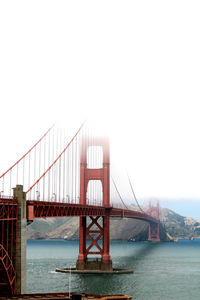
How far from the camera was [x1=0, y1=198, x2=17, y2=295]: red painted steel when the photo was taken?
123 ft

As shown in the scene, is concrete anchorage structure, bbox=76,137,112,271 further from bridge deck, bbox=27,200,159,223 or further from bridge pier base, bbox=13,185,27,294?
bridge pier base, bbox=13,185,27,294

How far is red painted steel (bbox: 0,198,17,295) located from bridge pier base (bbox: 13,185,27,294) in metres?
0.28

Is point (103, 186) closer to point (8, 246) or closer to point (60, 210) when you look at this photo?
point (60, 210)

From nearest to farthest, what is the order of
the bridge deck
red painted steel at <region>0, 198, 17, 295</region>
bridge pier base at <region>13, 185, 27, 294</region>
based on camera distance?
1. red painted steel at <region>0, 198, 17, 295</region>
2. bridge pier base at <region>13, 185, 27, 294</region>
3. the bridge deck

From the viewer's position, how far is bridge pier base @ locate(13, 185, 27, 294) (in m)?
38.6

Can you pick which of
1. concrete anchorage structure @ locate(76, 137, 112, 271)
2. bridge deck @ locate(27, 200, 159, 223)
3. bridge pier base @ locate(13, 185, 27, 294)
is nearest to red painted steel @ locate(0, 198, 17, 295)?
bridge pier base @ locate(13, 185, 27, 294)

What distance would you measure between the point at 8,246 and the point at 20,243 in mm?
898

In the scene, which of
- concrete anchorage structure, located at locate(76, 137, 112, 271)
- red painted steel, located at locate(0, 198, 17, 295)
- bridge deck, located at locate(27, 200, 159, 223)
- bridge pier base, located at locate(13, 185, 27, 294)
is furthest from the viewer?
concrete anchorage structure, located at locate(76, 137, 112, 271)

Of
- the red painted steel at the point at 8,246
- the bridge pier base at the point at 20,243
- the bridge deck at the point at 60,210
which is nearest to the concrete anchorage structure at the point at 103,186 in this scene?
the bridge deck at the point at 60,210

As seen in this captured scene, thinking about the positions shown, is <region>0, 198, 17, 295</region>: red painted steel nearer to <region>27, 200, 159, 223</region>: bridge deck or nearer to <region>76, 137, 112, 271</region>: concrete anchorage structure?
<region>27, 200, 159, 223</region>: bridge deck

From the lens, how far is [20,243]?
3912 cm

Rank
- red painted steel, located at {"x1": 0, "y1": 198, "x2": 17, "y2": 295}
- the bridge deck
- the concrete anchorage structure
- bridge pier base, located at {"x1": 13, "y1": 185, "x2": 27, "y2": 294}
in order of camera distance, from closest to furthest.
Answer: red painted steel, located at {"x1": 0, "y1": 198, "x2": 17, "y2": 295}
bridge pier base, located at {"x1": 13, "y1": 185, "x2": 27, "y2": 294}
the bridge deck
the concrete anchorage structure

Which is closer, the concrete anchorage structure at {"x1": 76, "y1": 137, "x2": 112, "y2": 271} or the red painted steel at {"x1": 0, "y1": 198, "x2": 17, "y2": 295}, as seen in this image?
the red painted steel at {"x1": 0, "y1": 198, "x2": 17, "y2": 295}

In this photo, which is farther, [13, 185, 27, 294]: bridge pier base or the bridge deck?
the bridge deck
